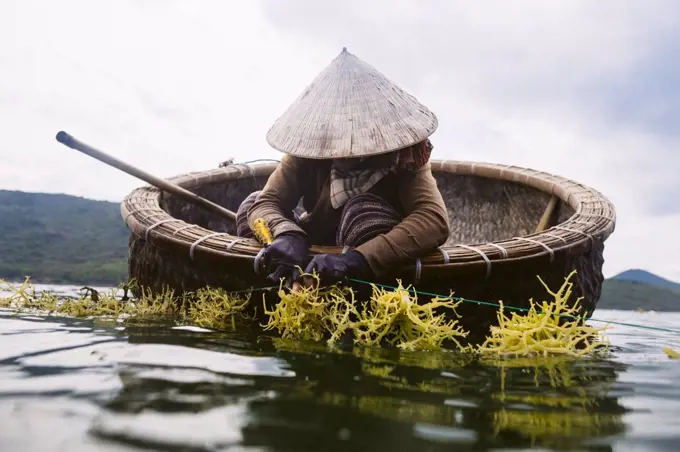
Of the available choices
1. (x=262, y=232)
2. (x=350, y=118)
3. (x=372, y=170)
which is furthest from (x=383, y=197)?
(x=262, y=232)

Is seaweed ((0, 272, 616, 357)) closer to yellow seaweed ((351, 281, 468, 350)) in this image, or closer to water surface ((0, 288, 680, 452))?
yellow seaweed ((351, 281, 468, 350))

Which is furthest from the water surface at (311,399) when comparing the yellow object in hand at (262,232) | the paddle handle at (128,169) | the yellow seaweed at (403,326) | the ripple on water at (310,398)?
the paddle handle at (128,169)

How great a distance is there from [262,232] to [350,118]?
693 mm

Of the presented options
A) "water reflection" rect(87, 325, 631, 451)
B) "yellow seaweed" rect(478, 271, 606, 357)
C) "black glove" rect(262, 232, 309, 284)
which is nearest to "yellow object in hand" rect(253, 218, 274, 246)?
"black glove" rect(262, 232, 309, 284)

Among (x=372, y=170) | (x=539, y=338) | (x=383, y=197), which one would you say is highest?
(x=372, y=170)

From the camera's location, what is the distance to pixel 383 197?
3.02 metres

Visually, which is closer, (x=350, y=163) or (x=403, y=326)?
(x=403, y=326)

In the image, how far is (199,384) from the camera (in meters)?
1.44

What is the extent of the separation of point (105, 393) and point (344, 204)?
1.87 meters

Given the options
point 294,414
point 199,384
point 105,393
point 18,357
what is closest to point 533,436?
point 294,414

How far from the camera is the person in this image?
262 centimetres

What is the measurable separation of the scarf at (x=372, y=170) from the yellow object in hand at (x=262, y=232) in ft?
1.20

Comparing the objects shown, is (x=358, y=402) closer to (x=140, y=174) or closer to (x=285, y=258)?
(x=285, y=258)

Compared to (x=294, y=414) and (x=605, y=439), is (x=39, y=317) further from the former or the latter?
(x=605, y=439)
